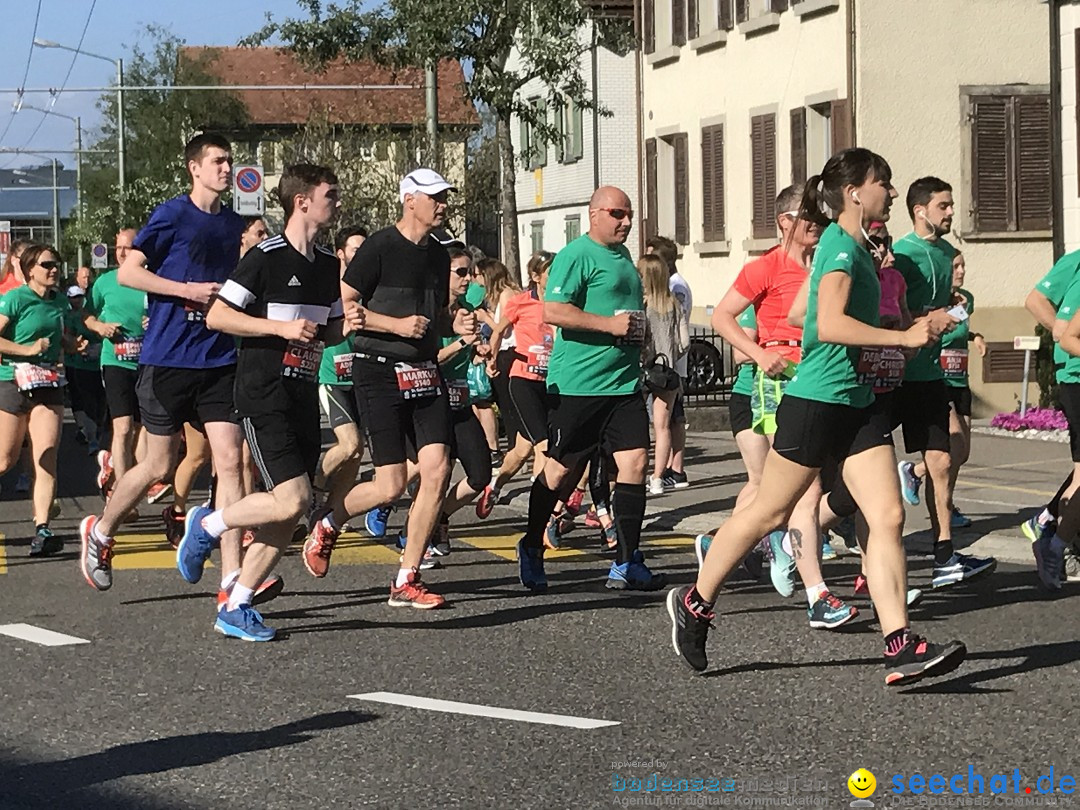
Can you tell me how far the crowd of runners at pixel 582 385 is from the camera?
26.4 ft

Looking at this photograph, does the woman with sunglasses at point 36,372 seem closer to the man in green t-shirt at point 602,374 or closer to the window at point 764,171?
the man in green t-shirt at point 602,374

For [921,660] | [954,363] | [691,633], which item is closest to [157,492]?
[954,363]

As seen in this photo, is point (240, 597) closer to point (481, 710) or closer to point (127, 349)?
point (481, 710)

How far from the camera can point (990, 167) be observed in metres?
26.4

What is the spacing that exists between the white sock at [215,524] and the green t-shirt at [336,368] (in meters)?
4.01

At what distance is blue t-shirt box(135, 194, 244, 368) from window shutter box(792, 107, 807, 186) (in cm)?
1829

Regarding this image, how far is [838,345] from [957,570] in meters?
3.09

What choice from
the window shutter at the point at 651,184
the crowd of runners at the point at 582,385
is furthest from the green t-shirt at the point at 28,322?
the window shutter at the point at 651,184

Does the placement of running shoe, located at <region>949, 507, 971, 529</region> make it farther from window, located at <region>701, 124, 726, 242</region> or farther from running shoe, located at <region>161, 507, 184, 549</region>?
window, located at <region>701, 124, 726, 242</region>

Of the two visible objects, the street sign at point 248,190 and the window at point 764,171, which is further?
the street sign at point 248,190

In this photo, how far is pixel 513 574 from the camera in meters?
11.7

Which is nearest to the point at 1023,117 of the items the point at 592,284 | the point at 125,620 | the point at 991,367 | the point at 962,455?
the point at 991,367

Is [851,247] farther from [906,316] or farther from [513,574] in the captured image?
[513,574]

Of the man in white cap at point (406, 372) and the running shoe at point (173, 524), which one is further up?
the man in white cap at point (406, 372)
